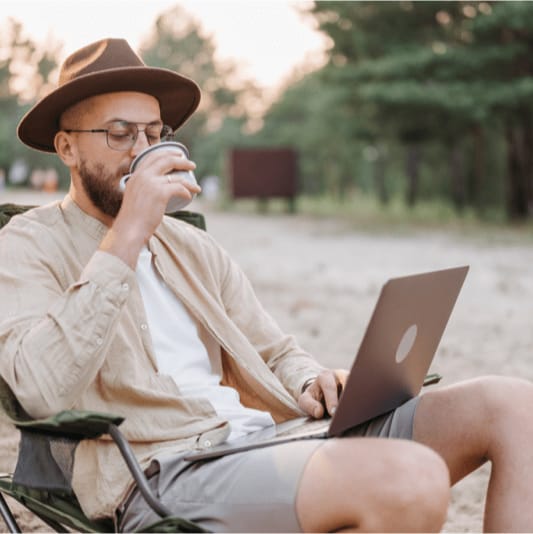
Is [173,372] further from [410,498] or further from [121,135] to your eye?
[410,498]

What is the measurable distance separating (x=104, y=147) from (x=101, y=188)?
108 millimetres

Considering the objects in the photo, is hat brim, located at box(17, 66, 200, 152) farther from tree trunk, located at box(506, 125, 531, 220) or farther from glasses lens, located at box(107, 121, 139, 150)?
tree trunk, located at box(506, 125, 531, 220)

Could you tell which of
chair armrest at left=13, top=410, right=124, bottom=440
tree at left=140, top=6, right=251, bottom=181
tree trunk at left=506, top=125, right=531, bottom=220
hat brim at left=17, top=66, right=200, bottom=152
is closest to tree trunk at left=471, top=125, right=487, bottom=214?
tree trunk at left=506, top=125, right=531, bottom=220

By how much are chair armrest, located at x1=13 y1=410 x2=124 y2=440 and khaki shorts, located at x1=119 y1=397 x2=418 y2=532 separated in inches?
7.4

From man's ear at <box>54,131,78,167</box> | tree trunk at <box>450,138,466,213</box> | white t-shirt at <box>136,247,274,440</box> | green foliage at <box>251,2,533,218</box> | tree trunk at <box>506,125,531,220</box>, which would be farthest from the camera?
tree trunk at <box>450,138,466,213</box>

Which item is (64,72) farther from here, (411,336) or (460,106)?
(460,106)

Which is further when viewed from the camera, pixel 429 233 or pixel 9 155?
pixel 9 155

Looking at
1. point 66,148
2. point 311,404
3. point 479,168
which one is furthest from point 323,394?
point 479,168

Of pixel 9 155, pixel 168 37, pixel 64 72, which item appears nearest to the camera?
pixel 64 72

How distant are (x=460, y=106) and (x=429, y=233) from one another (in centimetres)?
270

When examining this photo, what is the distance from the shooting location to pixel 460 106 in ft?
58.2

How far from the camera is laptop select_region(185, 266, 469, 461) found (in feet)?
6.66

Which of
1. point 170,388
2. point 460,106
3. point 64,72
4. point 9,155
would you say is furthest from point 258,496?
point 9,155

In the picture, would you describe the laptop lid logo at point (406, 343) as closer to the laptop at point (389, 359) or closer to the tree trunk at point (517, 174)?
the laptop at point (389, 359)
